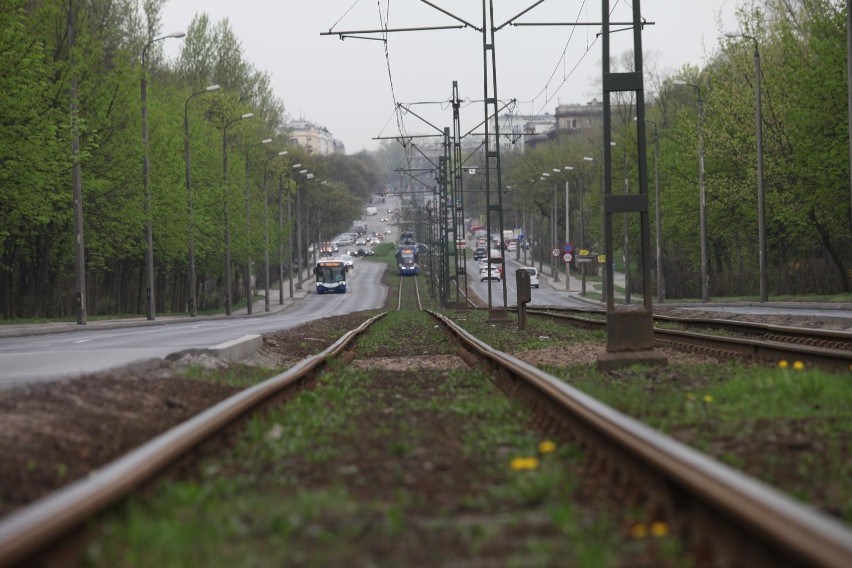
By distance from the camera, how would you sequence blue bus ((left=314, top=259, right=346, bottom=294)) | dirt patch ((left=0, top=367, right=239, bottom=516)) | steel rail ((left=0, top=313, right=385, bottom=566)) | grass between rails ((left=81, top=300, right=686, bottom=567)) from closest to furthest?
steel rail ((left=0, top=313, right=385, bottom=566)) < grass between rails ((left=81, top=300, right=686, bottom=567)) < dirt patch ((left=0, top=367, right=239, bottom=516)) < blue bus ((left=314, top=259, right=346, bottom=294))

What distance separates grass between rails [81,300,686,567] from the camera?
4.86 meters

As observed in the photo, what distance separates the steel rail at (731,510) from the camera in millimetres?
4000

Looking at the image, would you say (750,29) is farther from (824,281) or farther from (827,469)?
(827,469)

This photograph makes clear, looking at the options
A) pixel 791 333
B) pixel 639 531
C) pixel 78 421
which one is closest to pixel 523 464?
pixel 639 531

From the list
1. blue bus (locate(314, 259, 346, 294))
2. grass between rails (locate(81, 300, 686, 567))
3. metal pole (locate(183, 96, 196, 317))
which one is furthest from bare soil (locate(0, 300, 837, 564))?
blue bus (locate(314, 259, 346, 294))

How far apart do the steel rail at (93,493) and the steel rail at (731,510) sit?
2.38 meters

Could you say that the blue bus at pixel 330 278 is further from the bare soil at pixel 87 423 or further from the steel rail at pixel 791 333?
the bare soil at pixel 87 423

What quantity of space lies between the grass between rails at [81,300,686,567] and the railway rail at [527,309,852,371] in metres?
5.50

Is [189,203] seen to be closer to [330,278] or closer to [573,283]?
[330,278]

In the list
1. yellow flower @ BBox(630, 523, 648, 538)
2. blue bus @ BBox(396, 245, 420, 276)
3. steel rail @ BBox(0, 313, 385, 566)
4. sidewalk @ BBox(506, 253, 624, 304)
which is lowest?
sidewalk @ BBox(506, 253, 624, 304)

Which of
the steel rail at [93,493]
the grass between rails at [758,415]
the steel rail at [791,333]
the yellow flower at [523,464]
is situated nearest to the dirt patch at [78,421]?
the steel rail at [93,493]

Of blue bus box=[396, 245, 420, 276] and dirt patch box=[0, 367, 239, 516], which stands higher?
blue bus box=[396, 245, 420, 276]

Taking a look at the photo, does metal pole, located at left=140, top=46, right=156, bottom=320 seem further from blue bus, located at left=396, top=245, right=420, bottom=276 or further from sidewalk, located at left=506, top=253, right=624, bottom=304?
blue bus, located at left=396, top=245, right=420, bottom=276

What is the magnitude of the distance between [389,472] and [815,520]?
10.5 feet
